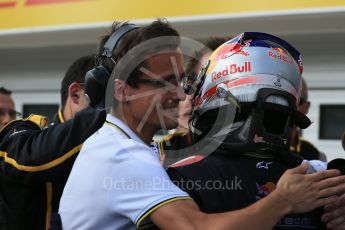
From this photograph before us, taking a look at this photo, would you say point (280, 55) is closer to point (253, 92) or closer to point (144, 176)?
point (253, 92)

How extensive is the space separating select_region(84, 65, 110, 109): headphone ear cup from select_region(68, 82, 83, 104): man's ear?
21.3 inches

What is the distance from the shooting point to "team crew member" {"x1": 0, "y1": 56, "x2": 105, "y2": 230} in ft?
5.75

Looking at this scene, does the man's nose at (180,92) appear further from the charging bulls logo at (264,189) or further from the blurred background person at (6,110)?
the blurred background person at (6,110)

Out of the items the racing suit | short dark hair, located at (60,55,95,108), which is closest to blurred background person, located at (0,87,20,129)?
short dark hair, located at (60,55,95,108)

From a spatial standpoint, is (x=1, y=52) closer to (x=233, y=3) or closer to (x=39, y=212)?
A: (x=233, y=3)

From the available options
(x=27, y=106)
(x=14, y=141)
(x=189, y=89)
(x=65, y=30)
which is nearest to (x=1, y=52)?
(x=27, y=106)

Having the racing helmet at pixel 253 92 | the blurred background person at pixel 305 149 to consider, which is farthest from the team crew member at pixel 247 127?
the blurred background person at pixel 305 149

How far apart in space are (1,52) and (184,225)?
4.96 meters

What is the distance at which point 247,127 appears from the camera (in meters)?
1.28

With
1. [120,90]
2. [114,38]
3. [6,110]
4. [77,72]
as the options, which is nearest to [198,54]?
[77,72]

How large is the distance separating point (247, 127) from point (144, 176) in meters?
0.29

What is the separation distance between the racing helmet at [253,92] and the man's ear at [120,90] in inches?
9.1

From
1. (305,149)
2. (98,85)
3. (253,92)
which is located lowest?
(305,149)

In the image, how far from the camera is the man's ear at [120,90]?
1.55 meters
